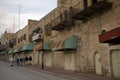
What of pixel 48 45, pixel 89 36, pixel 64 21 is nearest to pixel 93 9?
pixel 89 36

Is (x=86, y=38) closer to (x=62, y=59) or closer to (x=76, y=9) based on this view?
(x=76, y=9)

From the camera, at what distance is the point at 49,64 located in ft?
141

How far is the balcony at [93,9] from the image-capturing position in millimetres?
22719

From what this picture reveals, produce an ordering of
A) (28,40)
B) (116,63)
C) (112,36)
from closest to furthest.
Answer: (112,36), (116,63), (28,40)

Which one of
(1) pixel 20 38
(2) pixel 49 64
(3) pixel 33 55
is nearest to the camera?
(2) pixel 49 64

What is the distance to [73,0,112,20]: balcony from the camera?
74.5 feet

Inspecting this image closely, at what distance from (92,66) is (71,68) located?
6547 millimetres

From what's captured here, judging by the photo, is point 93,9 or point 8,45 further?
point 8,45

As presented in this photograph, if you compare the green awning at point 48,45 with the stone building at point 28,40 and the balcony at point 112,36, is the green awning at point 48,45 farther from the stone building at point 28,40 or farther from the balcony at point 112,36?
the balcony at point 112,36

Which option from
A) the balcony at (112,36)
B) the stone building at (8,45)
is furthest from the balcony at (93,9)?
the stone building at (8,45)

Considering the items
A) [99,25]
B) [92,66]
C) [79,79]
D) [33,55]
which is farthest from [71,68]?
[33,55]

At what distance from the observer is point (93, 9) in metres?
24.9

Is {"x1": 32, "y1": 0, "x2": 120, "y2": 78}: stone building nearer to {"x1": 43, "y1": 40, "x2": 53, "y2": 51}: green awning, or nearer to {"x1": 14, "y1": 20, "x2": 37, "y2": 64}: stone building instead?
{"x1": 43, "y1": 40, "x2": 53, "y2": 51}: green awning

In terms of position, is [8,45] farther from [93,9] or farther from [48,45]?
[93,9]
